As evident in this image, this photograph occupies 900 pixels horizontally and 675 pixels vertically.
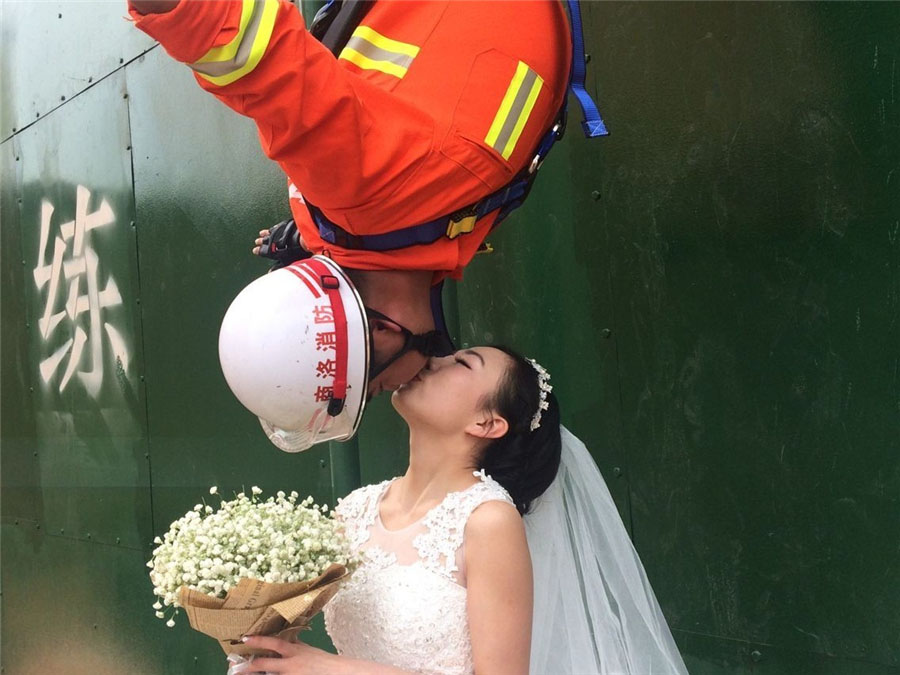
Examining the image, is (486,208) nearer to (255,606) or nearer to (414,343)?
(414,343)

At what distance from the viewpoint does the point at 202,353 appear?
4.82 metres

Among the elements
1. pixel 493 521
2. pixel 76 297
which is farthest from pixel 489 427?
pixel 76 297

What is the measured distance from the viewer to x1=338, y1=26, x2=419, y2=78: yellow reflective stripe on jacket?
87.0 inches

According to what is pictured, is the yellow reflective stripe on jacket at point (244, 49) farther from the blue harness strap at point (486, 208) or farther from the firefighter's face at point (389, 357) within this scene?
the firefighter's face at point (389, 357)

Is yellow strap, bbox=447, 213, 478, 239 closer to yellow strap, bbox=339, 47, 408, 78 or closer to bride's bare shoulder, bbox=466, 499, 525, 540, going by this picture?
yellow strap, bbox=339, 47, 408, 78

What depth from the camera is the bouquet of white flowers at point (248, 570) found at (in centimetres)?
202

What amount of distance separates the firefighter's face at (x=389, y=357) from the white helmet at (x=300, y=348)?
0.14m

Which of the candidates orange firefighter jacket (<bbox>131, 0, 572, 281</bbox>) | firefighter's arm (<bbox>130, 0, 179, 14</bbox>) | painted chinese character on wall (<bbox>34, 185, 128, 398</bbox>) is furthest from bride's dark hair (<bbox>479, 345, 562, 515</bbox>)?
painted chinese character on wall (<bbox>34, 185, 128, 398</bbox>)

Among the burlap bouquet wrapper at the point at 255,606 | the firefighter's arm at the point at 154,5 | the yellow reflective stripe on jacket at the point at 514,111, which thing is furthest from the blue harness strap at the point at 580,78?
the burlap bouquet wrapper at the point at 255,606

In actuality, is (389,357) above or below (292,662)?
above

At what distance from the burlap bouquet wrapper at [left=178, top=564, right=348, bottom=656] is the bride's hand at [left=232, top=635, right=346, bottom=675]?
0.03 metres

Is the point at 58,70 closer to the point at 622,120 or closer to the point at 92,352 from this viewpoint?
the point at 92,352

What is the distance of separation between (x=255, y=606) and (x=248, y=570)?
71mm

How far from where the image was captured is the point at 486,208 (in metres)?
2.33
